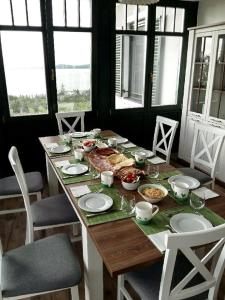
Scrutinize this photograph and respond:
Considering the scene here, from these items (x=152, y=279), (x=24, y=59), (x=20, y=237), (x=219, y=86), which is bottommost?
(x=20, y=237)

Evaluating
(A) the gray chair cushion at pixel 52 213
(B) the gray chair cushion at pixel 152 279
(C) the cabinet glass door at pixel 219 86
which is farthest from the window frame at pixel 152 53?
(B) the gray chair cushion at pixel 152 279

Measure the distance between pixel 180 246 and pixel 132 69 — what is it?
341 centimetres

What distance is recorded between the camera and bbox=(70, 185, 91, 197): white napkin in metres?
1.54

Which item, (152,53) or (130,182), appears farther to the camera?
(152,53)

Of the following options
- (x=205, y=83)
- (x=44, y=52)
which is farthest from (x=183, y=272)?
(x=44, y=52)

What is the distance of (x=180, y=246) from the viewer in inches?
36.4

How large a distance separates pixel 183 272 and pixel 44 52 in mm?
2839

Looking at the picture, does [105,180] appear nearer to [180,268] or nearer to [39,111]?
[180,268]

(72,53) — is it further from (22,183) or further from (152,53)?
(22,183)

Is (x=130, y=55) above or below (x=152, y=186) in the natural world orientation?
above

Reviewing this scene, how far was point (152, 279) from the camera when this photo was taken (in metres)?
1.27

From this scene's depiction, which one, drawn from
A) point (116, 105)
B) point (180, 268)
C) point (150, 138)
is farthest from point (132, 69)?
point (180, 268)

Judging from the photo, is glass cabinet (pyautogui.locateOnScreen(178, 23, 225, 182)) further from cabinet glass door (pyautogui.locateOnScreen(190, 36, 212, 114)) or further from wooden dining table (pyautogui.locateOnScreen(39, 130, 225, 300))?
wooden dining table (pyautogui.locateOnScreen(39, 130, 225, 300))

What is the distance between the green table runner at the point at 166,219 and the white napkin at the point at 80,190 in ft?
1.25
